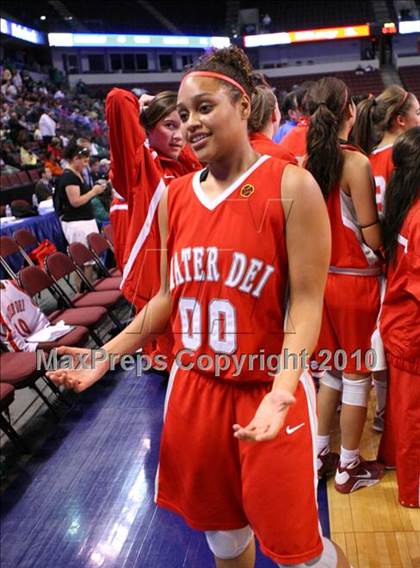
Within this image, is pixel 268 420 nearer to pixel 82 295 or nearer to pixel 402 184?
pixel 402 184

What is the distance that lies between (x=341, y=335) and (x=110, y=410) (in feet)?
5.82

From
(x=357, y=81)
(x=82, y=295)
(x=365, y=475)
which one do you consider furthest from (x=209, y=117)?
(x=357, y=81)

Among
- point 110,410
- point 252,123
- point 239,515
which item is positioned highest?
point 252,123

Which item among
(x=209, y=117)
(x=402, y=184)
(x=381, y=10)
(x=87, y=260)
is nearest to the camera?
(x=209, y=117)

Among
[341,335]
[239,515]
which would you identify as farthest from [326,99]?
[239,515]

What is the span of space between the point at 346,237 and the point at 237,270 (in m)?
1.13

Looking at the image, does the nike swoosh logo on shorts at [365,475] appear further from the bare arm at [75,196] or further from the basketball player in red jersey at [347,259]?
the bare arm at [75,196]

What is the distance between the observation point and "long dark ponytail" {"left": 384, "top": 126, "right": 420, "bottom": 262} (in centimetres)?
217

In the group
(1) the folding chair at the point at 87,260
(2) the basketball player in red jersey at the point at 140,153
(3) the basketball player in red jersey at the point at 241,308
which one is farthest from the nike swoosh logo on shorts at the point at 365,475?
(1) the folding chair at the point at 87,260

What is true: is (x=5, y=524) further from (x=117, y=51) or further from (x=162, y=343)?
(x=117, y=51)

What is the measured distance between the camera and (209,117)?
1326 millimetres

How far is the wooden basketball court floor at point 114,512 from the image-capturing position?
231cm

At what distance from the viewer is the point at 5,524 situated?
2.60m

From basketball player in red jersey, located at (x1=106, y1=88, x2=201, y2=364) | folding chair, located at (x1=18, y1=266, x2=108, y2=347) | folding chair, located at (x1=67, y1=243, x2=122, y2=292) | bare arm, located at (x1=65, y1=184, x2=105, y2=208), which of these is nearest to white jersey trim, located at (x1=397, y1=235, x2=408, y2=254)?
basketball player in red jersey, located at (x1=106, y1=88, x2=201, y2=364)
